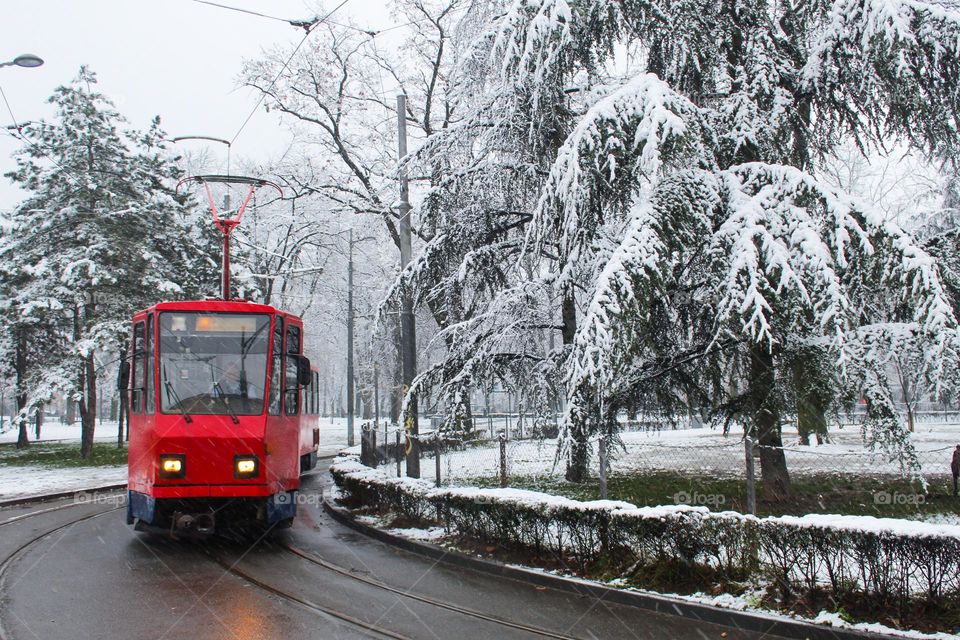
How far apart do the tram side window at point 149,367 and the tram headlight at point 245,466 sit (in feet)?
4.60

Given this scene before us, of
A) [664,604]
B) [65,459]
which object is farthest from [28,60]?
[65,459]

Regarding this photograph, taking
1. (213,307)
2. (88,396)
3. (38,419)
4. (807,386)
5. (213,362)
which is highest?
(213,307)

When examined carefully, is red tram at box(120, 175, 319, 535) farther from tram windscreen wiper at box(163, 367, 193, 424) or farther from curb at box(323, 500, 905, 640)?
curb at box(323, 500, 905, 640)

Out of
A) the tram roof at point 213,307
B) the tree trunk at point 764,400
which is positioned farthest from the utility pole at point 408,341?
the tree trunk at point 764,400

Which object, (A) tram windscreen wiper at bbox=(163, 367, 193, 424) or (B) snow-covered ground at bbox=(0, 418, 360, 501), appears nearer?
(A) tram windscreen wiper at bbox=(163, 367, 193, 424)

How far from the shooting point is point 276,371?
33.4 feet

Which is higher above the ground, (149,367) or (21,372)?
(21,372)

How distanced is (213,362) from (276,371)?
2.74ft

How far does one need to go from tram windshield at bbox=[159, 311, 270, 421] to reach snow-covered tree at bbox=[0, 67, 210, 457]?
15.1 meters

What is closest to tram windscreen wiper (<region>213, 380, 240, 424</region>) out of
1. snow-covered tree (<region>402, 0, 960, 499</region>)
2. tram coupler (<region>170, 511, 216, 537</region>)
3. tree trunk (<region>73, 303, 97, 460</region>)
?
tram coupler (<region>170, 511, 216, 537</region>)

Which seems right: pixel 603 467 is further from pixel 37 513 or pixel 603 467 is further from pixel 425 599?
pixel 37 513

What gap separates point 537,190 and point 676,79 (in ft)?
12.9

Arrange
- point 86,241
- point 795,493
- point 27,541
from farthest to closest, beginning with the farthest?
1. point 86,241
2. point 795,493
3. point 27,541

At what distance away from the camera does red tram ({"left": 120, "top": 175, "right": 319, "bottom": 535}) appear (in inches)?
371
